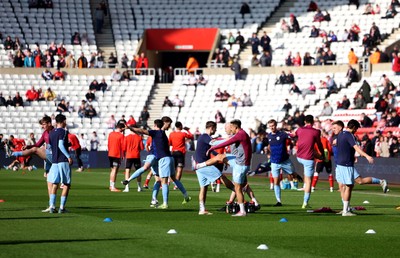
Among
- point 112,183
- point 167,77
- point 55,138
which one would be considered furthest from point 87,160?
point 55,138

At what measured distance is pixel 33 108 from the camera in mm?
59562

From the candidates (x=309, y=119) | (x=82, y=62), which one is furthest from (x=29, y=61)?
(x=309, y=119)

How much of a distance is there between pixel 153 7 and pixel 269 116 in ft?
55.3

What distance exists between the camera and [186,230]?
19.8 m

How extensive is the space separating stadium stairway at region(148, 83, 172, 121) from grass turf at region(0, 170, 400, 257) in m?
29.2

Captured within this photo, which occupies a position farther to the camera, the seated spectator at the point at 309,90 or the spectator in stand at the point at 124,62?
the spectator in stand at the point at 124,62

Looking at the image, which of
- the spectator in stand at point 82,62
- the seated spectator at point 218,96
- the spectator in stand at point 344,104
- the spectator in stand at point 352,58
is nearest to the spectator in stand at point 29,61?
the spectator in stand at point 82,62

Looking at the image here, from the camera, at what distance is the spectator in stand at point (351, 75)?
53.9m

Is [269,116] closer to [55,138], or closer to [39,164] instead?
[39,164]

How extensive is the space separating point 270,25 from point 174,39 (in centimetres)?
609

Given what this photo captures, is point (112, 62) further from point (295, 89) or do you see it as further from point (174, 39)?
point (295, 89)

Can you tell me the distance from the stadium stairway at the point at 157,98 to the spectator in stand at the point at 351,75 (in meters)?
11.1

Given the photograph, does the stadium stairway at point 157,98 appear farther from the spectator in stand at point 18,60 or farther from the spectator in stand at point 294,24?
the spectator in stand at point 18,60

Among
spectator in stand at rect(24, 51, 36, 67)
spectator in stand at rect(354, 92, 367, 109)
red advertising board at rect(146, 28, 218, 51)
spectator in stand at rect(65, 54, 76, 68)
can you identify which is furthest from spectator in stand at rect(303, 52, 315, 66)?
spectator in stand at rect(24, 51, 36, 67)
